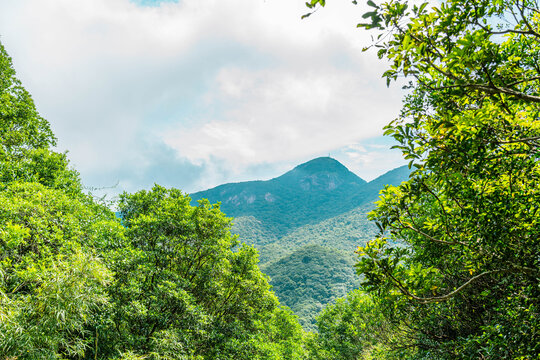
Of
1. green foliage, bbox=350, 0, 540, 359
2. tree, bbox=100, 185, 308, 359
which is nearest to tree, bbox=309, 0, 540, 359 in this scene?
green foliage, bbox=350, 0, 540, 359

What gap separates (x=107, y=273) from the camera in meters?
7.17

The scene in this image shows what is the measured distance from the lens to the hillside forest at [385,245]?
2.65 meters

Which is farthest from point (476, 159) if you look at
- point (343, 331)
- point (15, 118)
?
point (343, 331)

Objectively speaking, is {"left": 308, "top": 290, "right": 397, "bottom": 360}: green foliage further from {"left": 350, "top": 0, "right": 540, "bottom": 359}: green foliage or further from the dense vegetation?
{"left": 350, "top": 0, "right": 540, "bottom": 359}: green foliage

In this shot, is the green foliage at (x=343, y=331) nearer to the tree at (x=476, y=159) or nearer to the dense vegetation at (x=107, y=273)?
the dense vegetation at (x=107, y=273)

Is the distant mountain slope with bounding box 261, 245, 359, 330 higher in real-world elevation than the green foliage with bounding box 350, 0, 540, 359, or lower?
lower

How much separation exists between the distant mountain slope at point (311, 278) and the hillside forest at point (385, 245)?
202ft

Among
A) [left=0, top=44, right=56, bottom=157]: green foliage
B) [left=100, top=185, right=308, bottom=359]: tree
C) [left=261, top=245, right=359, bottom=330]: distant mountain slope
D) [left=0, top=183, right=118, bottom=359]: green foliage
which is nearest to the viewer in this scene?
[left=0, top=183, right=118, bottom=359]: green foliage

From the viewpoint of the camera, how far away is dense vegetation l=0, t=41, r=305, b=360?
5.92m

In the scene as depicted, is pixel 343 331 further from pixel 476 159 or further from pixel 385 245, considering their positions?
pixel 476 159

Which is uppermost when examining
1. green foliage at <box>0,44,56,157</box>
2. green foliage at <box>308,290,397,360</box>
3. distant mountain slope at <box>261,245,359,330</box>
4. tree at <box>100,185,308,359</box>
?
green foliage at <box>0,44,56,157</box>

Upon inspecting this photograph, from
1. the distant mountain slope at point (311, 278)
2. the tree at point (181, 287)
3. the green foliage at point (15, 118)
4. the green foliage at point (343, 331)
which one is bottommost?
the distant mountain slope at point (311, 278)

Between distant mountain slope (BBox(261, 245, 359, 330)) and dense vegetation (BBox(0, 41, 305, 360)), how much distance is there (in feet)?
195

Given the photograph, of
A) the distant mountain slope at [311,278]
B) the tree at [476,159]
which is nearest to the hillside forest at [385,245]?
the tree at [476,159]
